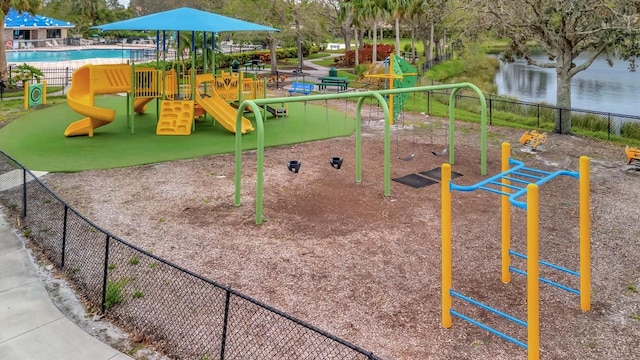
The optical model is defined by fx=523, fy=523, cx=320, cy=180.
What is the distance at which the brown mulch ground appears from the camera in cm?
652

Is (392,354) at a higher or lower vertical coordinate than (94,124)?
lower

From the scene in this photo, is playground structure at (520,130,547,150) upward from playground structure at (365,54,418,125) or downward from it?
downward

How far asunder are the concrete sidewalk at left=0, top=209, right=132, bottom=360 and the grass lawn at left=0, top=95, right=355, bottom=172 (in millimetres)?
6688

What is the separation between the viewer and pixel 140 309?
6863 millimetres

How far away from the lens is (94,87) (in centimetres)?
1770

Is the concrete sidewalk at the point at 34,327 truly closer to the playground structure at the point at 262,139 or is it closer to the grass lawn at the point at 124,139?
the playground structure at the point at 262,139

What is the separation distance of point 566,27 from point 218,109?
12458 millimetres

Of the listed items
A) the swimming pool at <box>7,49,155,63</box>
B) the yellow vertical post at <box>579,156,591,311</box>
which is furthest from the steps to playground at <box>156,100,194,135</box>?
the swimming pool at <box>7,49,155,63</box>

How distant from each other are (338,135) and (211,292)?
1223 cm

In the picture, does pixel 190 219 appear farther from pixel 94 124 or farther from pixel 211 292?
pixel 94 124

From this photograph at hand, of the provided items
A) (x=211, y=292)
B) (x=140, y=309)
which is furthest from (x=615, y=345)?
(x=140, y=309)

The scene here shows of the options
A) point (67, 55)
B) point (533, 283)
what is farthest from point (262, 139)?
point (67, 55)

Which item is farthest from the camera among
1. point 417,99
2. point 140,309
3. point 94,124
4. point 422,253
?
point 417,99

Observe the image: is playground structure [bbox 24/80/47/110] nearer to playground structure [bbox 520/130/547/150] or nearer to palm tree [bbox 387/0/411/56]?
playground structure [bbox 520/130/547/150]
